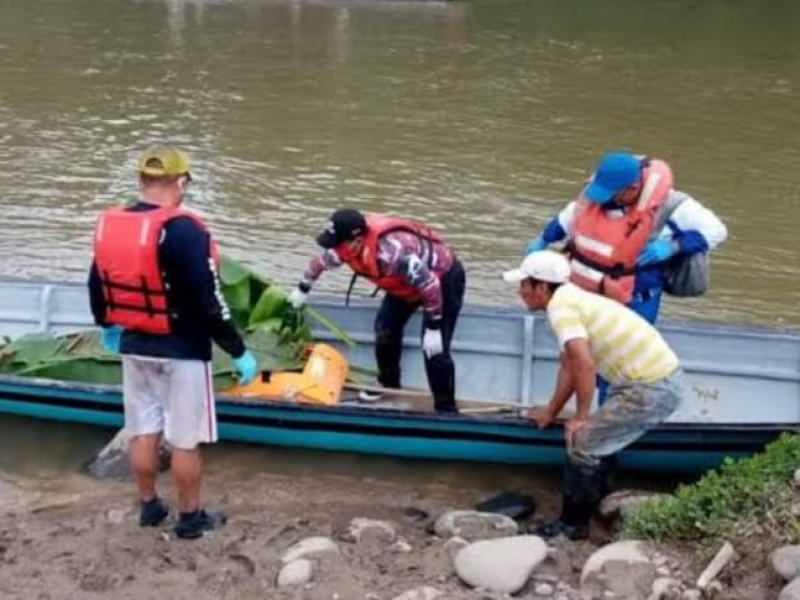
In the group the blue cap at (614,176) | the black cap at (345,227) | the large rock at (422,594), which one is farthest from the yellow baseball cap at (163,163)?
the blue cap at (614,176)

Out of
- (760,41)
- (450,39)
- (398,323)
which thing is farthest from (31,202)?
(760,41)

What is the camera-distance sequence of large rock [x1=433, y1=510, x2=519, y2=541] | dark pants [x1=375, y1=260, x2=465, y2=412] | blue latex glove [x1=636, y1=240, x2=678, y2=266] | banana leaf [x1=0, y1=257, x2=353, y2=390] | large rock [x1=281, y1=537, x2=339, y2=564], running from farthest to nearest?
banana leaf [x1=0, y1=257, x2=353, y2=390] < dark pants [x1=375, y1=260, x2=465, y2=412] < blue latex glove [x1=636, y1=240, x2=678, y2=266] < large rock [x1=433, y1=510, x2=519, y2=541] < large rock [x1=281, y1=537, x2=339, y2=564]

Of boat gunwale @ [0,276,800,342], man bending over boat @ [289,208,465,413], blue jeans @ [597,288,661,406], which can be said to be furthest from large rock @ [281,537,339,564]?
boat gunwale @ [0,276,800,342]

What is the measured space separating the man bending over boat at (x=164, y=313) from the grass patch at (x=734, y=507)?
1.97 m

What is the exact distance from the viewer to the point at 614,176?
6.32 metres

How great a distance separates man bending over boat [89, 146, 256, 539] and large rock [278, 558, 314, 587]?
729 millimetres

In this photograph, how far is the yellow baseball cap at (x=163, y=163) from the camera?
5.43m

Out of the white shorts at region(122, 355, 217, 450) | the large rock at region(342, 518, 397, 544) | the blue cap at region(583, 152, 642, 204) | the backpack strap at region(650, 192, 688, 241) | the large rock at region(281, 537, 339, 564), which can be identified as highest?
the blue cap at region(583, 152, 642, 204)

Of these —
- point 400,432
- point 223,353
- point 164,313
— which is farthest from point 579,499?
point 223,353

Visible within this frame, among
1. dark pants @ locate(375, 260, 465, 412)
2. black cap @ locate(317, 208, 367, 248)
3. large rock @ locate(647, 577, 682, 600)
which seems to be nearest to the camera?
large rock @ locate(647, 577, 682, 600)

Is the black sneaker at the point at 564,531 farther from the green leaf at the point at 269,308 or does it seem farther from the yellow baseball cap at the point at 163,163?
the yellow baseball cap at the point at 163,163

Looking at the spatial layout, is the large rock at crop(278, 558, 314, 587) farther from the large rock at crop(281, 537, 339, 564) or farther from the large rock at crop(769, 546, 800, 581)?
the large rock at crop(769, 546, 800, 581)

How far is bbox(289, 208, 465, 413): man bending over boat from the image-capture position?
6.86 metres

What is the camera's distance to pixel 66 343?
25.7ft
